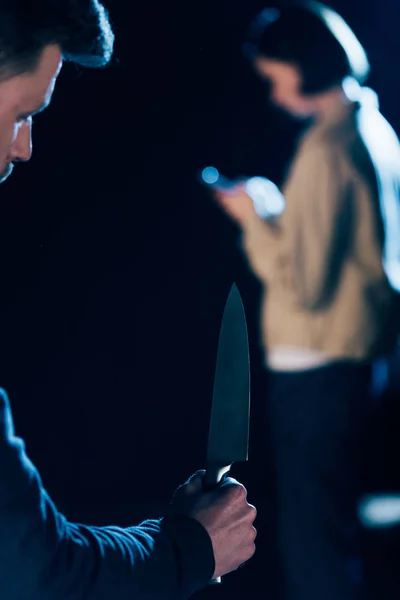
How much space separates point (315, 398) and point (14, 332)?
954 mm

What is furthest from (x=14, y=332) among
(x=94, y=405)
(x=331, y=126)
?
(x=331, y=126)

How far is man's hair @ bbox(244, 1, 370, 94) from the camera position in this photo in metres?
1.45

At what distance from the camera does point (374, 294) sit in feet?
4.82

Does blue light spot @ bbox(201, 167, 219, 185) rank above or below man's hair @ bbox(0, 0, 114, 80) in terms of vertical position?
below

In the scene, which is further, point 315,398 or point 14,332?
point 14,332

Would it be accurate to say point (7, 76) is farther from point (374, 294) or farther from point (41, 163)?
point (41, 163)

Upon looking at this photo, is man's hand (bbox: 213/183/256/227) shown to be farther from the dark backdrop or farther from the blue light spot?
the dark backdrop

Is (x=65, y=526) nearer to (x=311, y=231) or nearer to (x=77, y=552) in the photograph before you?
(x=77, y=552)

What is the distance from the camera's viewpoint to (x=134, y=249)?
6.94 feet

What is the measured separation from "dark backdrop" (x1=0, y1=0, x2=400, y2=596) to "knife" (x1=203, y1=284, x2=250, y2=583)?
4.44ft

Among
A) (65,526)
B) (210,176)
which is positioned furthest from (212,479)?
(210,176)

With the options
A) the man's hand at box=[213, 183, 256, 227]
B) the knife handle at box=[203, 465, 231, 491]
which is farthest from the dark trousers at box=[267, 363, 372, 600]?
the knife handle at box=[203, 465, 231, 491]

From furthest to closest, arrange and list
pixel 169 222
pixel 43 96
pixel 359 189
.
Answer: pixel 169 222, pixel 359 189, pixel 43 96

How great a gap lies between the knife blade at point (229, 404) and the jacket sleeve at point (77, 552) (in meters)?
0.08
